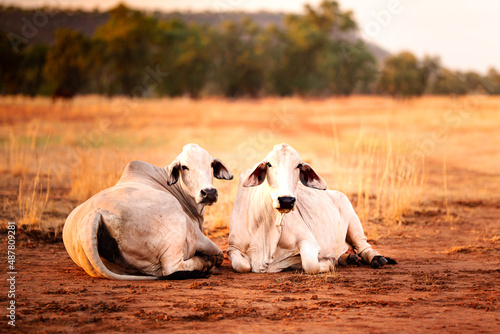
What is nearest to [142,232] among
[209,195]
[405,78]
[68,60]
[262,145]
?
[209,195]

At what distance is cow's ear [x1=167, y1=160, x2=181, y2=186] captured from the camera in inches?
300

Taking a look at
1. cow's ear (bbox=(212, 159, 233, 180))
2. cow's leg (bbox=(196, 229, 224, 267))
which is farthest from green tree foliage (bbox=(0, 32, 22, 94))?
cow's leg (bbox=(196, 229, 224, 267))

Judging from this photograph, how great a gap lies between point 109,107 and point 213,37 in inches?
985

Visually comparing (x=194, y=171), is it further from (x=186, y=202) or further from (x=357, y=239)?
(x=357, y=239)

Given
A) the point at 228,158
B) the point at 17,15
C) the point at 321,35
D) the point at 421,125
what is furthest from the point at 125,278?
the point at 17,15

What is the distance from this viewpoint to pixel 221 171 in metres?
7.84

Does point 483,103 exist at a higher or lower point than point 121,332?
higher

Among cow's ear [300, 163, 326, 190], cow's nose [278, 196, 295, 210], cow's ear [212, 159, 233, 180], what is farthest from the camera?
cow's ear [212, 159, 233, 180]

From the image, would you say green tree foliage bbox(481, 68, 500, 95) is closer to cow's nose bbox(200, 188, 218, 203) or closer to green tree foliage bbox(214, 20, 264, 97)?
green tree foliage bbox(214, 20, 264, 97)

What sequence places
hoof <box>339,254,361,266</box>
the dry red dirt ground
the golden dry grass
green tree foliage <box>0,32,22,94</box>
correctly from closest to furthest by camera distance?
1. the dry red dirt ground
2. hoof <box>339,254,361,266</box>
3. the golden dry grass
4. green tree foliage <box>0,32,22,94</box>

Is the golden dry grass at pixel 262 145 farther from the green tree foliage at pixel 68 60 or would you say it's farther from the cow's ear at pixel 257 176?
the green tree foliage at pixel 68 60

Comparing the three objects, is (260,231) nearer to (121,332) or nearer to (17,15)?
(121,332)

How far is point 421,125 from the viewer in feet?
92.5

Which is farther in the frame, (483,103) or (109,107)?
(483,103)
